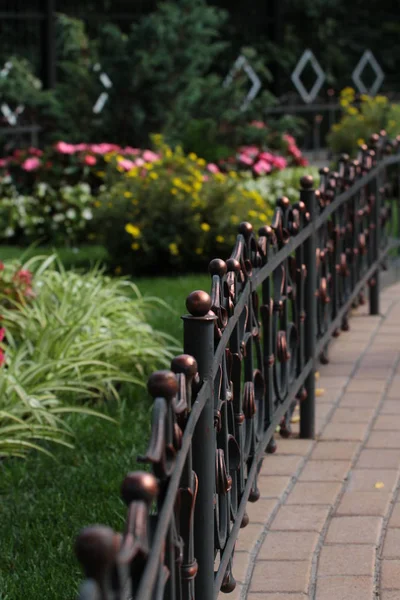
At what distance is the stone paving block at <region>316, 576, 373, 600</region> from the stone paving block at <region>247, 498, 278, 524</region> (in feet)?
1.83

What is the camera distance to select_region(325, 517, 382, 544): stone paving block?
3793mm

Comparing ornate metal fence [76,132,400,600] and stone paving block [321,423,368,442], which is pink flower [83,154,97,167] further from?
stone paving block [321,423,368,442]

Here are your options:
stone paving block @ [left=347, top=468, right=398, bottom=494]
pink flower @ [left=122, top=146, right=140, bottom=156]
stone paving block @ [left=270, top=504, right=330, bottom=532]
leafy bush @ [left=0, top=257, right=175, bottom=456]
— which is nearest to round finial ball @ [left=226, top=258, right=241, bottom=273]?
stone paving block @ [left=270, top=504, right=330, bottom=532]

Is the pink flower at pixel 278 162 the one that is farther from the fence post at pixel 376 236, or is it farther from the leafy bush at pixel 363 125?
the fence post at pixel 376 236

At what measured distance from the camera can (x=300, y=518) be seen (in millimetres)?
4020

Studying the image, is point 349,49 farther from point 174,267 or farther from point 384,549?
point 384,549

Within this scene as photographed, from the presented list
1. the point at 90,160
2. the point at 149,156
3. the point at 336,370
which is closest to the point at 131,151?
the point at 149,156

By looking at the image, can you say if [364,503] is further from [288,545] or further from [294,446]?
[294,446]

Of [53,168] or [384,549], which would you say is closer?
[384,549]

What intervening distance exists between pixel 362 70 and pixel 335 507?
2064 cm

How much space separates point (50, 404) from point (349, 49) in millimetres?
20072

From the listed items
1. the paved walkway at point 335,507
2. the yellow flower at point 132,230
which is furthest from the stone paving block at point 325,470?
the yellow flower at point 132,230

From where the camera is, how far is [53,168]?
36.6 ft

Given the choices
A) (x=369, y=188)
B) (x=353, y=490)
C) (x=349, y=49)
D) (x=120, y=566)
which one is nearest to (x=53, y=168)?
(x=369, y=188)
